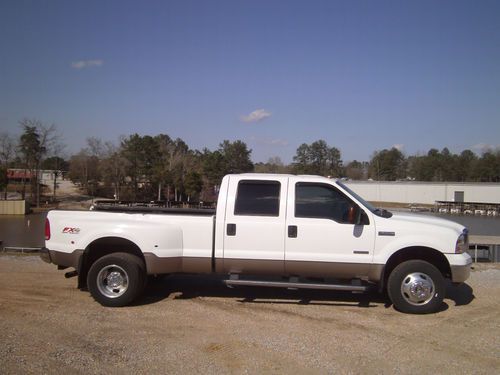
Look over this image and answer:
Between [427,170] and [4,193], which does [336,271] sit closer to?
[4,193]

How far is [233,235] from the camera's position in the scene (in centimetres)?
633

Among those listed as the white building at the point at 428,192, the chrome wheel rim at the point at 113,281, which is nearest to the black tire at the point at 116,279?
the chrome wheel rim at the point at 113,281

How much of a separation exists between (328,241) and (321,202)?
1.90ft

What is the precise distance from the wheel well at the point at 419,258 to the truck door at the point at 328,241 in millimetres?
415

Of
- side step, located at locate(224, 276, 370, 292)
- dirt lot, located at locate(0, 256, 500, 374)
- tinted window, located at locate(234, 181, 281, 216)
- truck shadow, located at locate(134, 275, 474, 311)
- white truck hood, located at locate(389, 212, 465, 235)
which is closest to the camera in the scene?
dirt lot, located at locate(0, 256, 500, 374)

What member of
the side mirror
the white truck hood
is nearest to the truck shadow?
the white truck hood

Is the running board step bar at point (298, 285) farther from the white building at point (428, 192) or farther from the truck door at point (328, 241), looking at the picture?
the white building at point (428, 192)

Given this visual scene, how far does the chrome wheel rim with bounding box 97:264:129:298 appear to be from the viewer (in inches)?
252

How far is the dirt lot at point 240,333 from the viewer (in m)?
4.45

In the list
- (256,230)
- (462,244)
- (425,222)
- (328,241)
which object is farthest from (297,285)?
(462,244)

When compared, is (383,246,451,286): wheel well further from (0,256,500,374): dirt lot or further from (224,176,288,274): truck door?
(224,176,288,274): truck door

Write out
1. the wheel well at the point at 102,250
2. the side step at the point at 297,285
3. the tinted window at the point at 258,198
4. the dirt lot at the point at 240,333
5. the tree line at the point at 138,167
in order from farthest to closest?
1. the tree line at the point at 138,167
2. the wheel well at the point at 102,250
3. the tinted window at the point at 258,198
4. the side step at the point at 297,285
5. the dirt lot at the point at 240,333

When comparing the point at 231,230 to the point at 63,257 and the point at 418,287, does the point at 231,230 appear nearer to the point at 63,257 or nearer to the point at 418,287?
the point at 63,257

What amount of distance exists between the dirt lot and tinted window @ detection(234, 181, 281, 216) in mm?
1408
